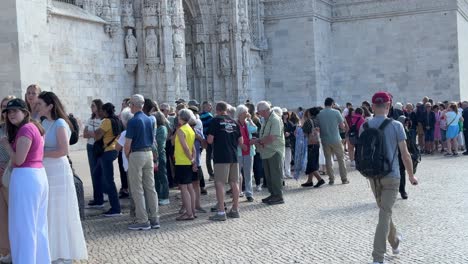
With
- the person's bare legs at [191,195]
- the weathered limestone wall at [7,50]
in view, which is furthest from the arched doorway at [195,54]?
the person's bare legs at [191,195]

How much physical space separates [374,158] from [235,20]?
24.0 metres

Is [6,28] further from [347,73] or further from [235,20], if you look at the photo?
[347,73]

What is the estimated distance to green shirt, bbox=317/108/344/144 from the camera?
14.4 m

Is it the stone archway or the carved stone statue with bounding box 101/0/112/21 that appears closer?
the carved stone statue with bounding box 101/0/112/21

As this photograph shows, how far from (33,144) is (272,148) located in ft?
20.3

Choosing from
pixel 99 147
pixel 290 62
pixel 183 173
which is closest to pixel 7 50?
pixel 99 147

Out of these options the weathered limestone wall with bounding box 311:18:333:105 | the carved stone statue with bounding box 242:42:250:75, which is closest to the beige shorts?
the carved stone statue with bounding box 242:42:250:75

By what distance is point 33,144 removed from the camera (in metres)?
6.53

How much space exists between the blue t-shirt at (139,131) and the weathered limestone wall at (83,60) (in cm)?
1074

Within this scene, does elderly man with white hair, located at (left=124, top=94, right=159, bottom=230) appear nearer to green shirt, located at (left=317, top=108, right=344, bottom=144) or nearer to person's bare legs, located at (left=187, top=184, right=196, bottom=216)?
person's bare legs, located at (left=187, top=184, right=196, bottom=216)

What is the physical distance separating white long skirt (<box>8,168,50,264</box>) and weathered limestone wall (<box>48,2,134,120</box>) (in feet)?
45.1

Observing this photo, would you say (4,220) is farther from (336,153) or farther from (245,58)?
(245,58)

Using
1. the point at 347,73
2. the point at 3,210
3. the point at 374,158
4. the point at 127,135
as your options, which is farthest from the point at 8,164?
the point at 347,73

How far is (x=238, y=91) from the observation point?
30.8 metres
